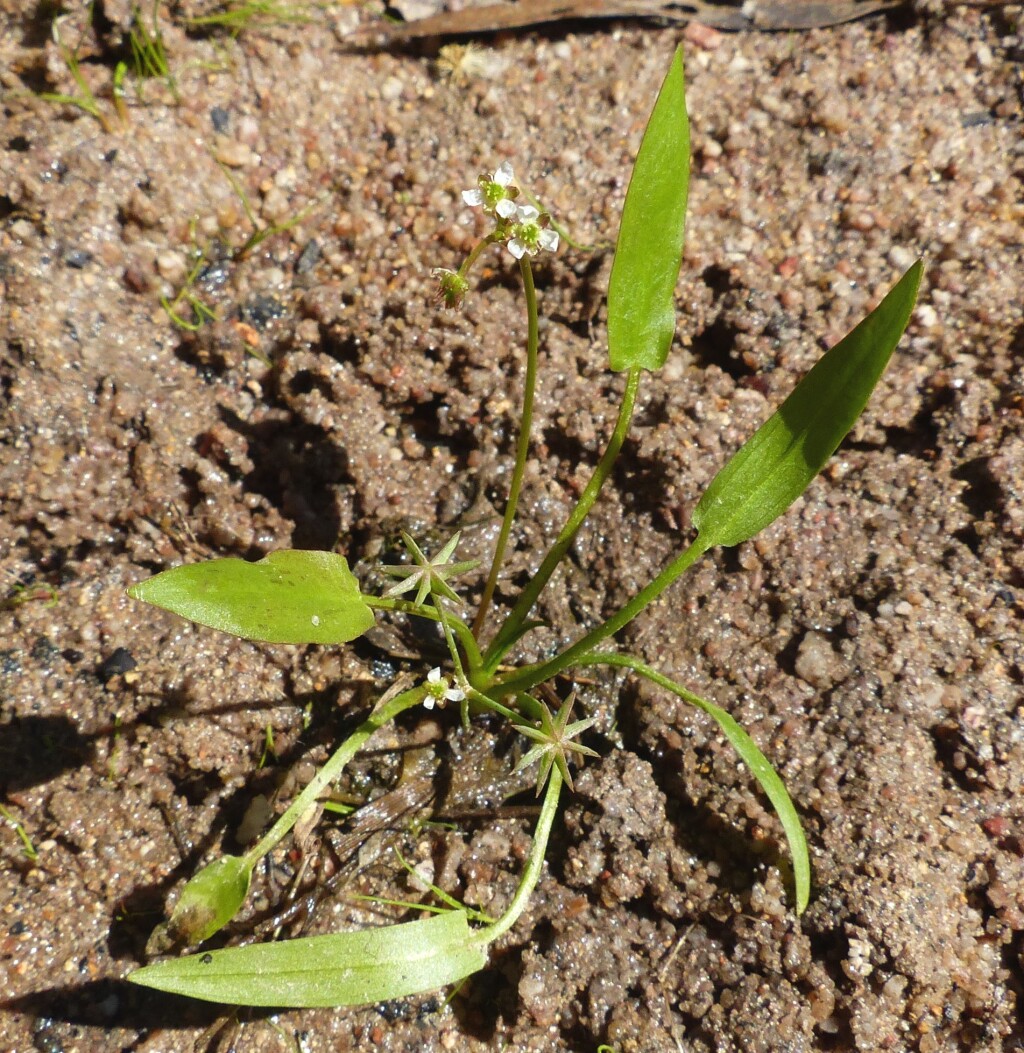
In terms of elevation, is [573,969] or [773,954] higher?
[773,954]

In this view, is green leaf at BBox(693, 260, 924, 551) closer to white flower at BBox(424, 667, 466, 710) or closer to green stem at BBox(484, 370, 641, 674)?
green stem at BBox(484, 370, 641, 674)

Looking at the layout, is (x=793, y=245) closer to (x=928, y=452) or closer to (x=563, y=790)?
(x=928, y=452)

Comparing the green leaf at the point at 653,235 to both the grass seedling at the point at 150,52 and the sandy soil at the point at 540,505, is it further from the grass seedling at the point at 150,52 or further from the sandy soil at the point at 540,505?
the grass seedling at the point at 150,52

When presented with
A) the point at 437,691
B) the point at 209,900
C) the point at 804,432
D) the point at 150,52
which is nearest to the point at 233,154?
the point at 150,52

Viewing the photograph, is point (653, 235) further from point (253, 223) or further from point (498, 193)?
point (253, 223)

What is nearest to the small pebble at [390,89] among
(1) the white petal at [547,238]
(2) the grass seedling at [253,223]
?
(2) the grass seedling at [253,223]

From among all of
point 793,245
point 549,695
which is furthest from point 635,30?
point 549,695
